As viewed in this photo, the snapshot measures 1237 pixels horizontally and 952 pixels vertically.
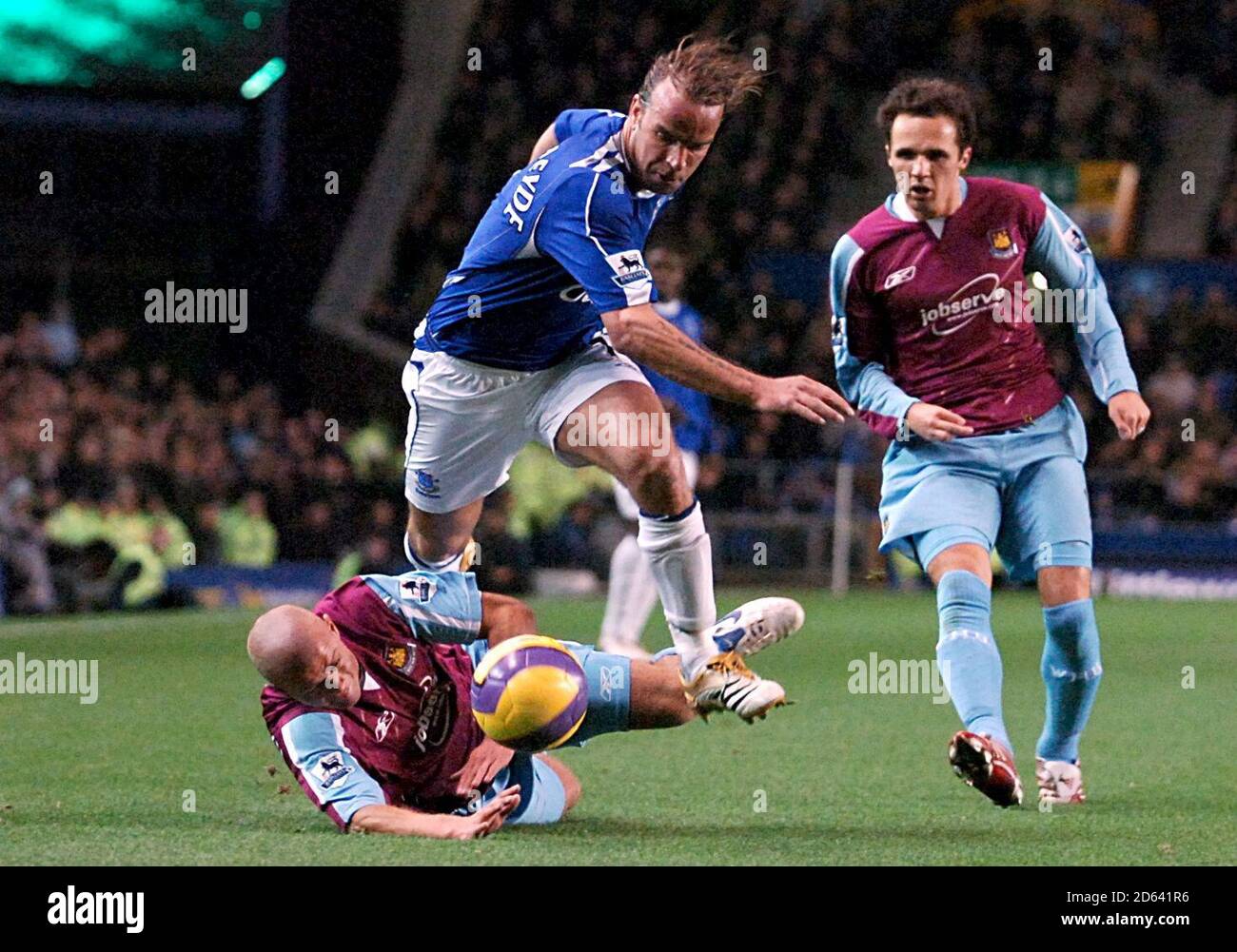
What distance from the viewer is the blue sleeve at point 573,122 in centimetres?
577

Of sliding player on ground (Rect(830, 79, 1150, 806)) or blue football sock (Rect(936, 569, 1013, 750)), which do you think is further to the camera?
sliding player on ground (Rect(830, 79, 1150, 806))

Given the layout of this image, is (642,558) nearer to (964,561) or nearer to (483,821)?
(964,561)

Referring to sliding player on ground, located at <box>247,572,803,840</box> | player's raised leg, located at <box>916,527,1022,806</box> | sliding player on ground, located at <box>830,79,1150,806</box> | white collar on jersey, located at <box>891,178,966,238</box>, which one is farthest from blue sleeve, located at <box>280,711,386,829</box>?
white collar on jersey, located at <box>891,178,966,238</box>

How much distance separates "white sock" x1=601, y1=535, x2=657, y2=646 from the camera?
33.7ft

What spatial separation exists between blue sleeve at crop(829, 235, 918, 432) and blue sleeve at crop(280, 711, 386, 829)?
6.40 ft

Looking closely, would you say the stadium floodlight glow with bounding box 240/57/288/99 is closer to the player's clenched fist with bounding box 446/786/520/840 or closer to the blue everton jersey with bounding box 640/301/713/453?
the blue everton jersey with bounding box 640/301/713/453

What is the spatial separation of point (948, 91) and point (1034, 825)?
218cm

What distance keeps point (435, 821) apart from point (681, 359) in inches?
55.0

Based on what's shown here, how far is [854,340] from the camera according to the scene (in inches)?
238

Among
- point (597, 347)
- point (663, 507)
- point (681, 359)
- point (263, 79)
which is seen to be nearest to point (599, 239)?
point (681, 359)

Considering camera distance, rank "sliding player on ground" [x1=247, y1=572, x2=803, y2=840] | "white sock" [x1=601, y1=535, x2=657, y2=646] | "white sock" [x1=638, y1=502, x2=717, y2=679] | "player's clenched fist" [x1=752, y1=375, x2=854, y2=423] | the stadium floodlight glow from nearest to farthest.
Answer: "player's clenched fist" [x1=752, y1=375, x2=854, y2=423], "sliding player on ground" [x1=247, y1=572, x2=803, y2=840], "white sock" [x1=638, y1=502, x2=717, y2=679], "white sock" [x1=601, y1=535, x2=657, y2=646], the stadium floodlight glow

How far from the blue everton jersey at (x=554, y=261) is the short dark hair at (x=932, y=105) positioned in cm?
74

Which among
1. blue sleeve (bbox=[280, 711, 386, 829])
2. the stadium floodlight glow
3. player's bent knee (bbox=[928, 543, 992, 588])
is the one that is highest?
the stadium floodlight glow

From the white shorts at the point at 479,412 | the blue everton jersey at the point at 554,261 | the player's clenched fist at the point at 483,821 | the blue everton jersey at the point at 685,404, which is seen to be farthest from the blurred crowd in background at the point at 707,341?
the player's clenched fist at the point at 483,821
